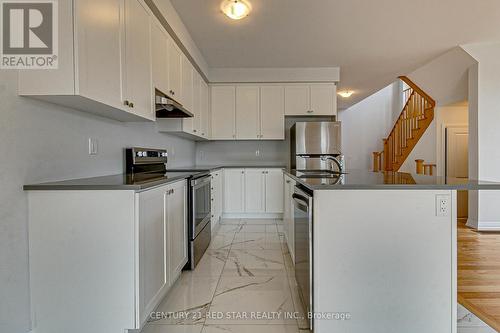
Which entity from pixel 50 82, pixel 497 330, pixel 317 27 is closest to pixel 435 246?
pixel 497 330

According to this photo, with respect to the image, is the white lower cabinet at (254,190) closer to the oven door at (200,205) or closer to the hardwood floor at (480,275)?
the oven door at (200,205)

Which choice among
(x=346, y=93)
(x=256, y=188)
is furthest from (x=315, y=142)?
(x=346, y=93)

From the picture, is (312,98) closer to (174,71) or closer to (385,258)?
(174,71)

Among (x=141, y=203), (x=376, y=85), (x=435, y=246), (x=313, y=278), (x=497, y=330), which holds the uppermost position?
(x=376, y=85)

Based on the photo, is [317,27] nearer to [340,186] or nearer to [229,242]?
[340,186]

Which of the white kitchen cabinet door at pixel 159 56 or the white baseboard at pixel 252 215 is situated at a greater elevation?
the white kitchen cabinet door at pixel 159 56

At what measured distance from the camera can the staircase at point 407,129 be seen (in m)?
5.57

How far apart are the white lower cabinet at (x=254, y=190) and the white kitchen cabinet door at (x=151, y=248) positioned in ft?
8.94

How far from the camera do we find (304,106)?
479 cm

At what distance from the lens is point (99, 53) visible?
1.57 meters

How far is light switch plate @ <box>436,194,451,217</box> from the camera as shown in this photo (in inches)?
58.0

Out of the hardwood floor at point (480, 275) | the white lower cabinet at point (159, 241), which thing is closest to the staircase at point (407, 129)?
the hardwood floor at point (480, 275)

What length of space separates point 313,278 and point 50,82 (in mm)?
1721

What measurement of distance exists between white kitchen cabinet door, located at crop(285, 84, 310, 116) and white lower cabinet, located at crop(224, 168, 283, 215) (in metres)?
1.11
